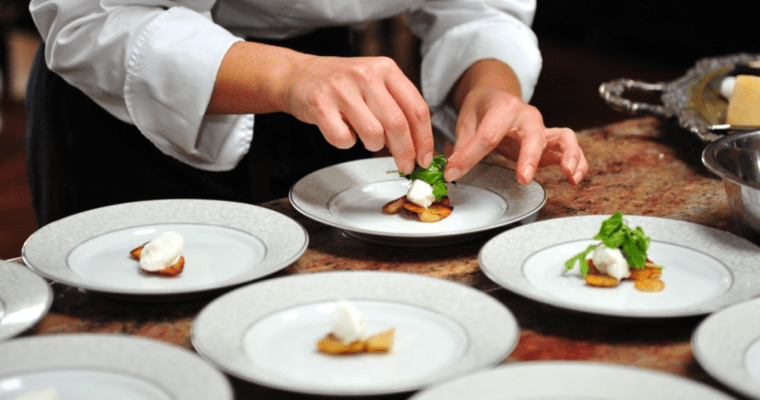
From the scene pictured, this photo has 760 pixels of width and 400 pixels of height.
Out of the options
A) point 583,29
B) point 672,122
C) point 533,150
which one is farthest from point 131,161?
point 583,29

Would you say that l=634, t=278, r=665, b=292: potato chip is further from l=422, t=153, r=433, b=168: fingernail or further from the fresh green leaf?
l=422, t=153, r=433, b=168: fingernail

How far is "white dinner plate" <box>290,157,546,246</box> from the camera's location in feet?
3.75

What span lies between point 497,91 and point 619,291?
531 mm

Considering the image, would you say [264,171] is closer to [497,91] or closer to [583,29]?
[497,91]

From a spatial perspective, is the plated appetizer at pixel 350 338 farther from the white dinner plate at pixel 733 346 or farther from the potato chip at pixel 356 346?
the white dinner plate at pixel 733 346

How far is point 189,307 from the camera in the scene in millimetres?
975

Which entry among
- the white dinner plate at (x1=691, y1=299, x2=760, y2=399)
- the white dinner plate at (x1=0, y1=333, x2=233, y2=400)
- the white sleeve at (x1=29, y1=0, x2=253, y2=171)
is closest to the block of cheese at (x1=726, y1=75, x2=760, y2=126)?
the white dinner plate at (x1=691, y1=299, x2=760, y2=399)

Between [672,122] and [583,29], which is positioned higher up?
[672,122]

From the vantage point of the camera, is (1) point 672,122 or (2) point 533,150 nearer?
(2) point 533,150

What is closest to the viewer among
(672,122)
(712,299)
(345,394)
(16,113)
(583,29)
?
(345,394)

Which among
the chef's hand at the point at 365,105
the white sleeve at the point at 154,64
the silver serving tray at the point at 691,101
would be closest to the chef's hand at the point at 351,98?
the chef's hand at the point at 365,105

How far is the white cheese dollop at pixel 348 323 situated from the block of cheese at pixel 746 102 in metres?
1.02

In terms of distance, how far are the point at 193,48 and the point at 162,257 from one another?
434mm

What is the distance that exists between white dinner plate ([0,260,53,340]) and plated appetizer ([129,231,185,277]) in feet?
0.39
